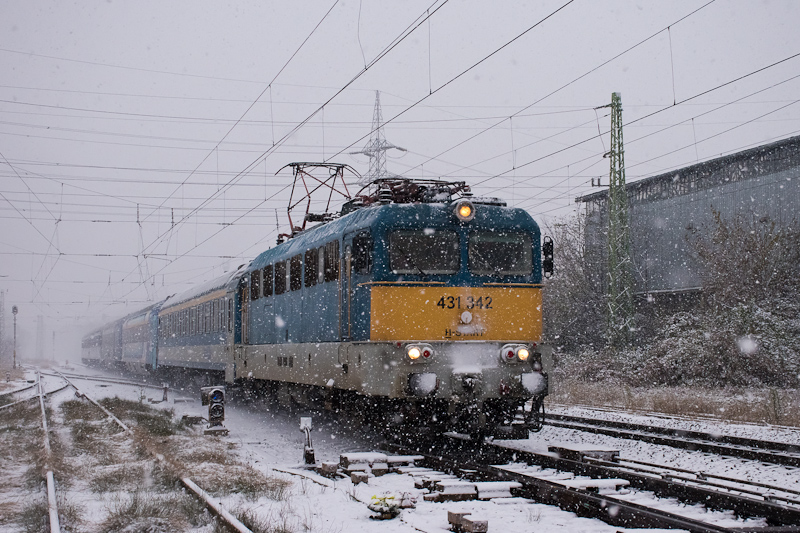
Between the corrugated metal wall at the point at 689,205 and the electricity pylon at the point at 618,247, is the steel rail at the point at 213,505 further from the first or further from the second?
the corrugated metal wall at the point at 689,205

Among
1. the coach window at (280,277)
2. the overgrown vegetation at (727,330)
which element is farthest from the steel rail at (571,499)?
the overgrown vegetation at (727,330)

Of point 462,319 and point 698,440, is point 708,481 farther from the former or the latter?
point 698,440

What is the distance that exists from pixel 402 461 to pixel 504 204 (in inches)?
153

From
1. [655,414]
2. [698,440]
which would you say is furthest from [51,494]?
[655,414]

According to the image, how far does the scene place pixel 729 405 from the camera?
16.3 metres

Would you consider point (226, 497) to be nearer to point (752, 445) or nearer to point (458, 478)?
point (458, 478)

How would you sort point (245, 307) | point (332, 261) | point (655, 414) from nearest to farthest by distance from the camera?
point (332, 261) → point (655, 414) → point (245, 307)

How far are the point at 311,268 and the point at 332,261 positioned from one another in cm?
104

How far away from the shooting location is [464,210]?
10242 millimetres

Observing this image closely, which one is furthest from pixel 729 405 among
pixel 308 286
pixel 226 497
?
pixel 226 497

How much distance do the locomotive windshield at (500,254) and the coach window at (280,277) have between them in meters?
4.48

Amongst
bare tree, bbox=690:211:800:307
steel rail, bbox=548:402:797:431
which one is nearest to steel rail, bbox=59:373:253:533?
steel rail, bbox=548:402:797:431

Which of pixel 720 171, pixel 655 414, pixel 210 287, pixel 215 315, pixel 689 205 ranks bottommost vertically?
pixel 655 414

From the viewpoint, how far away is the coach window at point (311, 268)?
11.9m
